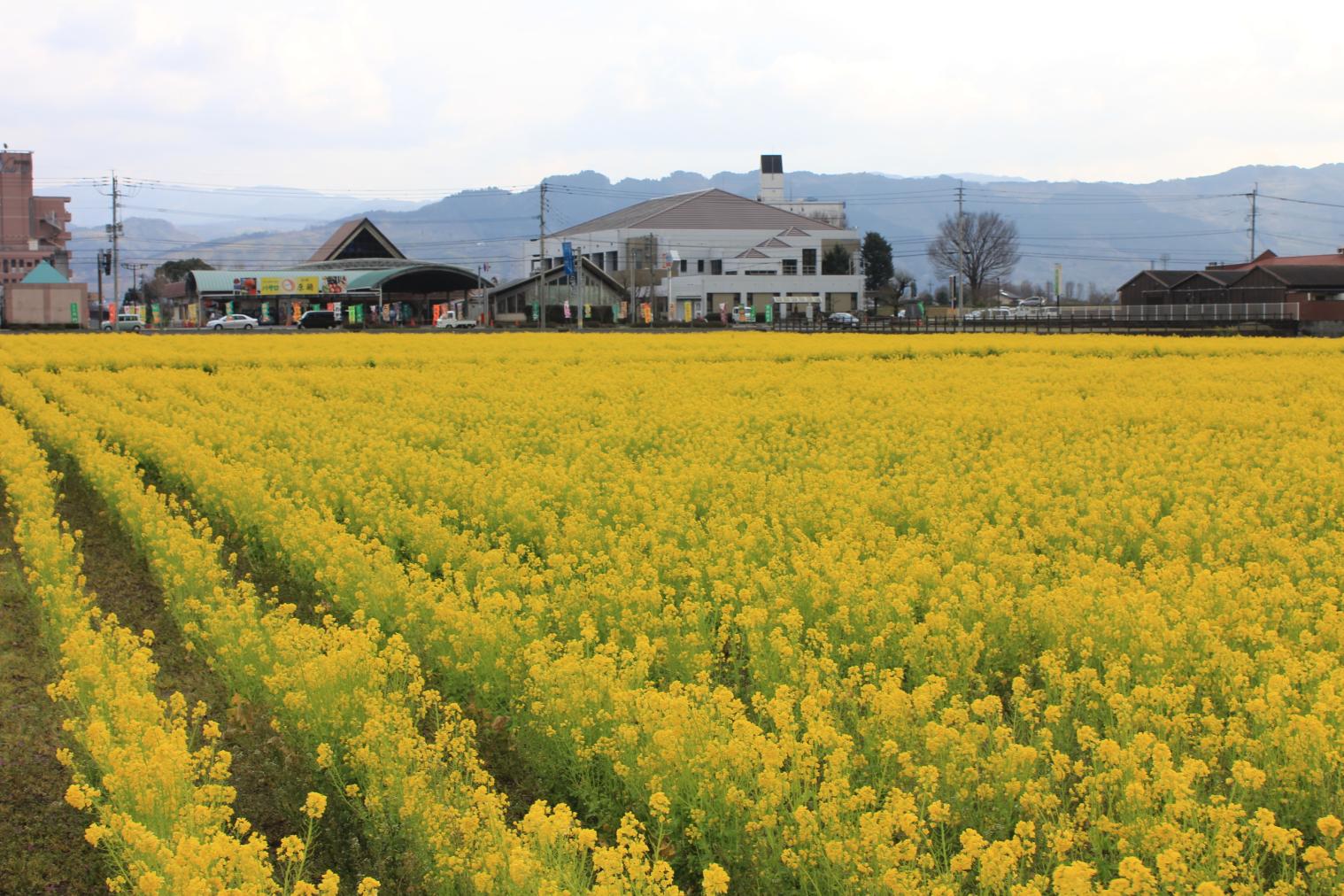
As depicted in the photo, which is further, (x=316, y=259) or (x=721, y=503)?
(x=316, y=259)

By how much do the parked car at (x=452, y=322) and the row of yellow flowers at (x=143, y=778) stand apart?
4775cm

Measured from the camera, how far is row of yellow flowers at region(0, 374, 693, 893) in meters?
4.50

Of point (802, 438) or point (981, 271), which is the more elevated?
point (981, 271)

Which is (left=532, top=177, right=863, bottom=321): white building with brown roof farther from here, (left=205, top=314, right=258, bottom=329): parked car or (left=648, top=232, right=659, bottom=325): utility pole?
(left=205, top=314, right=258, bottom=329): parked car

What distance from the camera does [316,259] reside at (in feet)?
296

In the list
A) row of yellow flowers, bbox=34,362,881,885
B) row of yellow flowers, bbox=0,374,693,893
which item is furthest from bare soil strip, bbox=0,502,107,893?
row of yellow flowers, bbox=34,362,881,885

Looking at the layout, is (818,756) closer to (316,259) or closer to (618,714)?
(618,714)

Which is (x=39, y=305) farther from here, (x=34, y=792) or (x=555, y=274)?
(x=34, y=792)

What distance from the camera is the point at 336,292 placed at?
2640 inches

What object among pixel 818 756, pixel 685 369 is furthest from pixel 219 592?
pixel 685 369

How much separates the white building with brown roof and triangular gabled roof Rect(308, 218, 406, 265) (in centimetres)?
1296

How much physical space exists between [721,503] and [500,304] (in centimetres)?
6188

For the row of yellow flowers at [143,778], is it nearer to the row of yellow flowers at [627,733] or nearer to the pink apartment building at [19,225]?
the row of yellow flowers at [627,733]

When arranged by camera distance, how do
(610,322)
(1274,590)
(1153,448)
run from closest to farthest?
(1274,590) < (1153,448) < (610,322)
